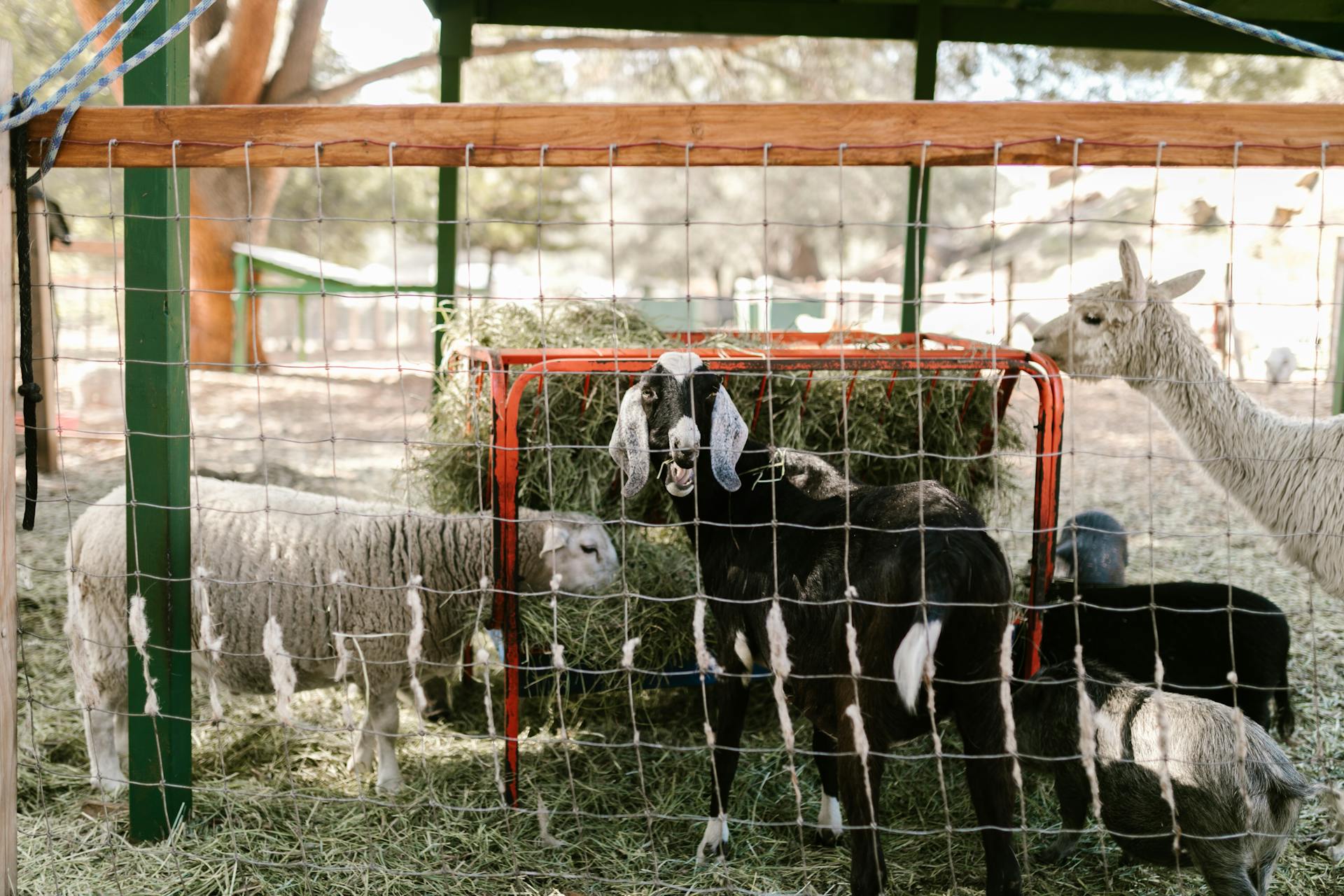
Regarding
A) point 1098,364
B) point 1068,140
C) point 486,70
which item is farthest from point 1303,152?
point 486,70

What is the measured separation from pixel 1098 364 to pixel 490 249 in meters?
27.7

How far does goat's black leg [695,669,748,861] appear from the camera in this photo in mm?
3842

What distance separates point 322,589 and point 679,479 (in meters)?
1.85

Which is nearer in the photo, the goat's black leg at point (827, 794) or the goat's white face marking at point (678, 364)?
the goat's white face marking at point (678, 364)

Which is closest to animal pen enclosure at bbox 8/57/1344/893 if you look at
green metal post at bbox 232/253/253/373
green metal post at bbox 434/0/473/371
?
green metal post at bbox 434/0/473/371

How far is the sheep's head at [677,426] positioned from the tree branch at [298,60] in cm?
969

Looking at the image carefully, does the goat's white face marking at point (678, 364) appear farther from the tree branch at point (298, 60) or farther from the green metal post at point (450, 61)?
the tree branch at point (298, 60)

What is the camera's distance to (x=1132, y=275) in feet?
15.2

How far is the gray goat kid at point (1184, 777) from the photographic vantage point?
3.16 m

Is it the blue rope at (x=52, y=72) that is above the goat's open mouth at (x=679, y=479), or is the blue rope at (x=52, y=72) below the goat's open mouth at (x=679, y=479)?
above

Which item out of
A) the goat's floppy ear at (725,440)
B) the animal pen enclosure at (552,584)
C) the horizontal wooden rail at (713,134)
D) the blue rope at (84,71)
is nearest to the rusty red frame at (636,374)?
the animal pen enclosure at (552,584)

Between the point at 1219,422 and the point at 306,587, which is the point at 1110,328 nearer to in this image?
the point at 1219,422

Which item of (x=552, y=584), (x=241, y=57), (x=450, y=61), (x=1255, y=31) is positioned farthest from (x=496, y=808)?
(x=241, y=57)

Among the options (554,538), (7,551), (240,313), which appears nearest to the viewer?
(7,551)
